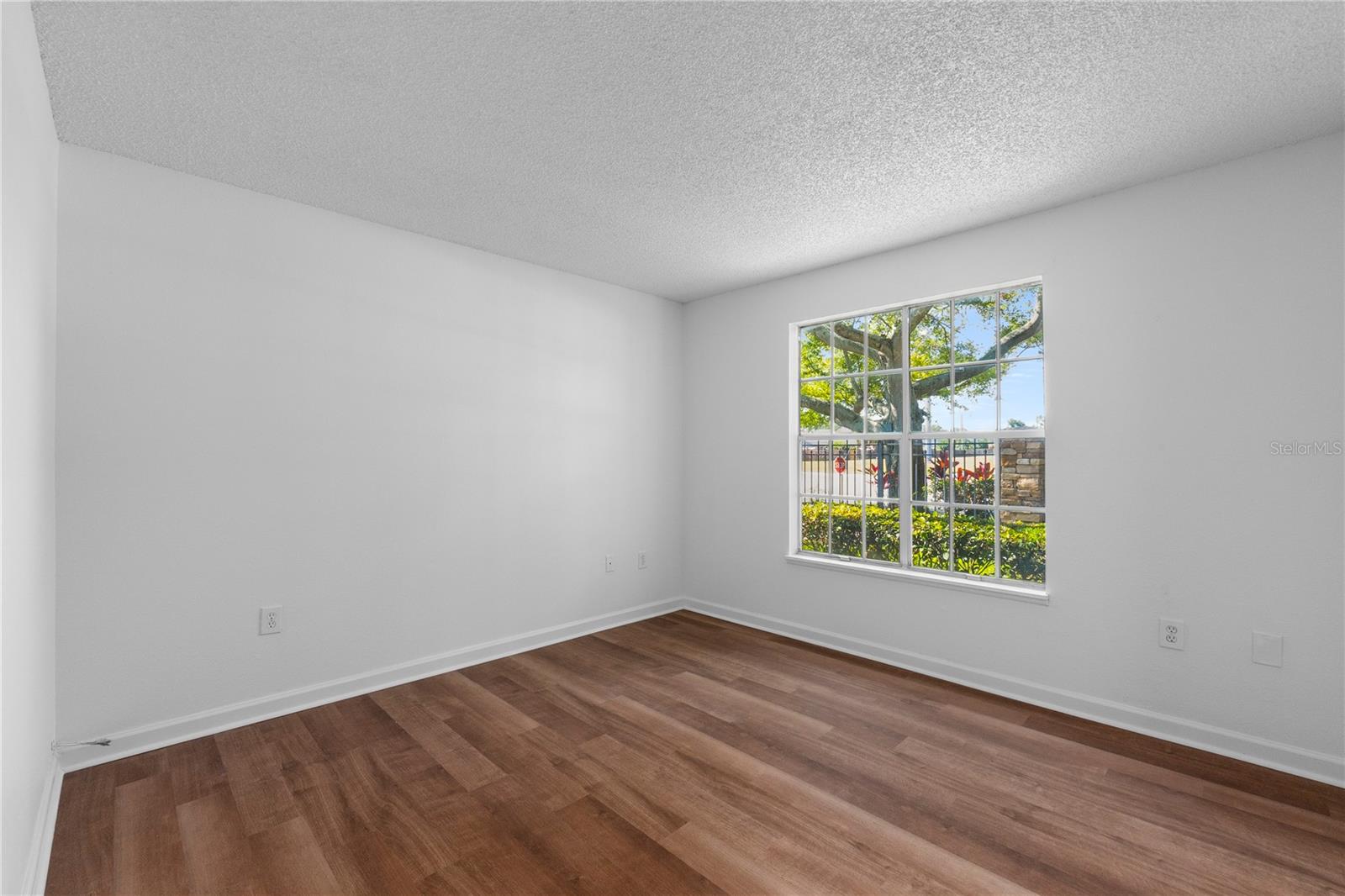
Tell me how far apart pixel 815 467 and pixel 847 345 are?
0.85m

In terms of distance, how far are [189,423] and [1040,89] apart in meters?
3.61

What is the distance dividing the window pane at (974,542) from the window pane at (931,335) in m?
0.91

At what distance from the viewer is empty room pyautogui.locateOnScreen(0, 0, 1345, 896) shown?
185cm

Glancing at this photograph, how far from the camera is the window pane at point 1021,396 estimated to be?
324 centimetres

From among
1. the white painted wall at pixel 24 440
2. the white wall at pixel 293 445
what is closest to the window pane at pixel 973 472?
the white wall at pixel 293 445

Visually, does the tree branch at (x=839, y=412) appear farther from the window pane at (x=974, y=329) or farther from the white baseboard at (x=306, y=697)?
the white baseboard at (x=306, y=697)

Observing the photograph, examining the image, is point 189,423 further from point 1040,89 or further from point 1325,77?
point 1325,77

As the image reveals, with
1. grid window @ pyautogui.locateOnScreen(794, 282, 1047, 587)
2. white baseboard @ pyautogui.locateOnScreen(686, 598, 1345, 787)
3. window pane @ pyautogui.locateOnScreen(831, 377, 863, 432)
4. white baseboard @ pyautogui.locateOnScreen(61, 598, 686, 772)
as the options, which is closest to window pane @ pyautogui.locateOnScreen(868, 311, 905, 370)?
grid window @ pyautogui.locateOnScreen(794, 282, 1047, 587)

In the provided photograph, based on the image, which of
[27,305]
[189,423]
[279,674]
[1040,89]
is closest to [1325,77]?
[1040,89]

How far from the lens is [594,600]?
4.34 m

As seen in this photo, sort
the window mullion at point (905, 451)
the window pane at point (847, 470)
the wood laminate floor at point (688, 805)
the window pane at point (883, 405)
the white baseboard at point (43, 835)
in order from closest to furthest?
the white baseboard at point (43, 835), the wood laminate floor at point (688, 805), the window mullion at point (905, 451), the window pane at point (883, 405), the window pane at point (847, 470)

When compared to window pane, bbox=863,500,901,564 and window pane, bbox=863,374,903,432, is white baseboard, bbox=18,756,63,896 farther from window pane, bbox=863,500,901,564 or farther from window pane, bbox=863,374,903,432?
window pane, bbox=863,374,903,432

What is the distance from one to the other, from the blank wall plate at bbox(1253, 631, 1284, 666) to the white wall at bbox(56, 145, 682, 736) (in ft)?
11.3

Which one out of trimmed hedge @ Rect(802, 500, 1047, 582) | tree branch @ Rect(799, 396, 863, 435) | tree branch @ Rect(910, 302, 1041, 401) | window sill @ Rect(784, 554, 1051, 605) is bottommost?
window sill @ Rect(784, 554, 1051, 605)
